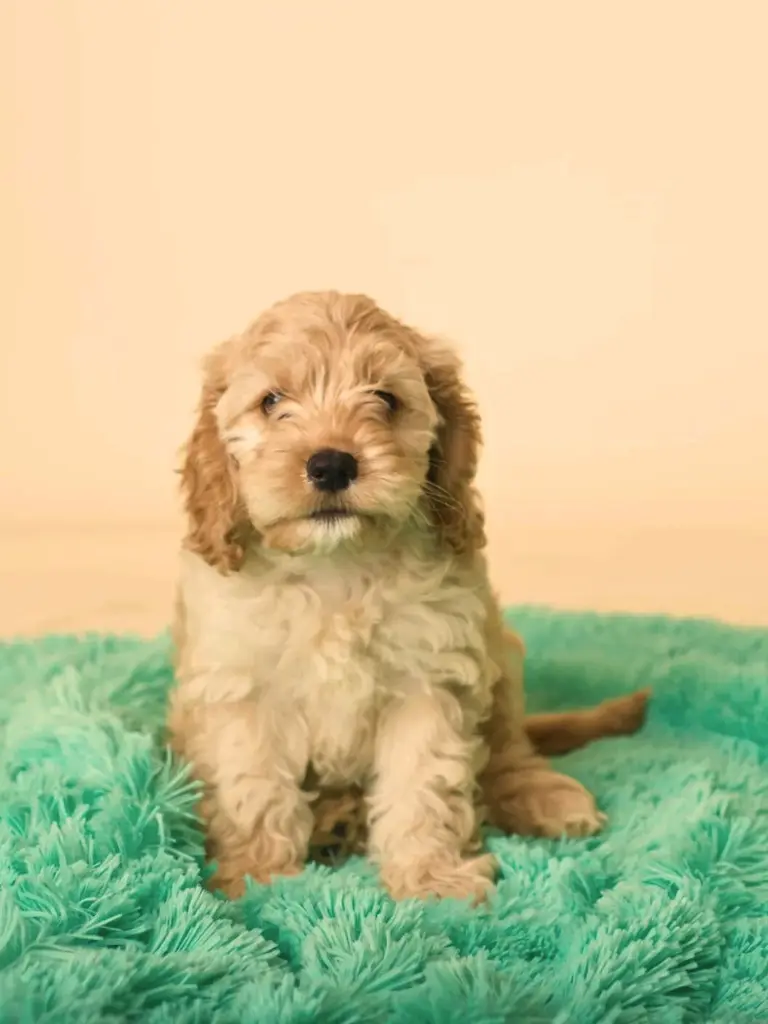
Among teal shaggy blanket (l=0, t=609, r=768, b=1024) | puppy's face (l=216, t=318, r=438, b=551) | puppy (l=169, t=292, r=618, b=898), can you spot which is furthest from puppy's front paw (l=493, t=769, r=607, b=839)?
puppy's face (l=216, t=318, r=438, b=551)

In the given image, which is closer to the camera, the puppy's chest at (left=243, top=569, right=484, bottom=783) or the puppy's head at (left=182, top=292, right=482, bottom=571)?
the puppy's head at (left=182, top=292, right=482, bottom=571)

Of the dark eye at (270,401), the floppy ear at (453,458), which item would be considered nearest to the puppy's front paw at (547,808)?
the floppy ear at (453,458)

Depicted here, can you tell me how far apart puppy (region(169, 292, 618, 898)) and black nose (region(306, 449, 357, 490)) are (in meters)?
0.10

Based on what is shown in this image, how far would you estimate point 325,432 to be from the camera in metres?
2.35

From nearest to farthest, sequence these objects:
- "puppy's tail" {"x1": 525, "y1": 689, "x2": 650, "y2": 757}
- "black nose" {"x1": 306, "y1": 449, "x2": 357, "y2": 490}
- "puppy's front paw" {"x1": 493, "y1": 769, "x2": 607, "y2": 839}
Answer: "black nose" {"x1": 306, "y1": 449, "x2": 357, "y2": 490}, "puppy's front paw" {"x1": 493, "y1": 769, "x2": 607, "y2": 839}, "puppy's tail" {"x1": 525, "y1": 689, "x2": 650, "y2": 757}

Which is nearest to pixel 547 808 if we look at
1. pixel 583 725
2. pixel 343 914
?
pixel 583 725

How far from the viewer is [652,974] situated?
1953mm

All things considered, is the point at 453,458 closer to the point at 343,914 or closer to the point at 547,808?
the point at 547,808

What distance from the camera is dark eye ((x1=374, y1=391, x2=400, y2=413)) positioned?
250 cm

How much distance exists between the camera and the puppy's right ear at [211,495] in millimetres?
2451

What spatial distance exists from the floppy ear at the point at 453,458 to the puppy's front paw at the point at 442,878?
63cm

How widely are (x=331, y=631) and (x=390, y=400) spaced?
49 cm

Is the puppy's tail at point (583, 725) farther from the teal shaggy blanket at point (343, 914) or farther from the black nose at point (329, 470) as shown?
the black nose at point (329, 470)

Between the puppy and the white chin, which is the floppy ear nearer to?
the puppy
